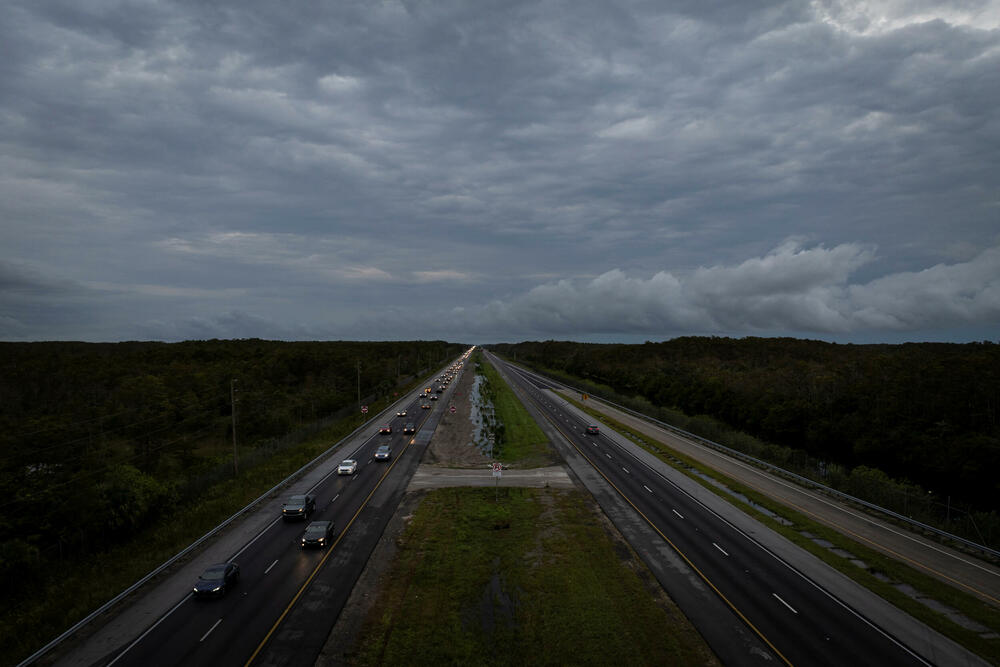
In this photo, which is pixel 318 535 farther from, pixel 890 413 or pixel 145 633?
pixel 890 413

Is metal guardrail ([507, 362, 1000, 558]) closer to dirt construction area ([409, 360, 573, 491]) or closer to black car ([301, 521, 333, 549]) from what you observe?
dirt construction area ([409, 360, 573, 491])

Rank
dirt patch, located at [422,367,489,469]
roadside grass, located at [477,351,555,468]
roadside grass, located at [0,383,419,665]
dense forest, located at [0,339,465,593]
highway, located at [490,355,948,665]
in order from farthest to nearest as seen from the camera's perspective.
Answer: roadside grass, located at [477,351,555,468] < dirt patch, located at [422,367,489,469] < dense forest, located at [0,339,465,593] < roadside grass, located at [0,383,419,665] < highway, located at [490,355,948,665]

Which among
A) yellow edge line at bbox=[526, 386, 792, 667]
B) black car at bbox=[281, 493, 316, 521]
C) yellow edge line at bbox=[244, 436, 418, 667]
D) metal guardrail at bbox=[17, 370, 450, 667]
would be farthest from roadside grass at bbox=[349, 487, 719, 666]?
metal guardrail at bbox=[17, 370, 450, 667]

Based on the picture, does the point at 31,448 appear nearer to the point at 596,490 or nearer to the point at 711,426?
the point at 596,490

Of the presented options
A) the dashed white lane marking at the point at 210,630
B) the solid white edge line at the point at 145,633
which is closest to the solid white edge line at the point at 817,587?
the dashed white lane marking at the point at 210,630

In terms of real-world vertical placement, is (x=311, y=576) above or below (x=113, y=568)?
above

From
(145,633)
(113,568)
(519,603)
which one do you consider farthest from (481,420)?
(145,633)
